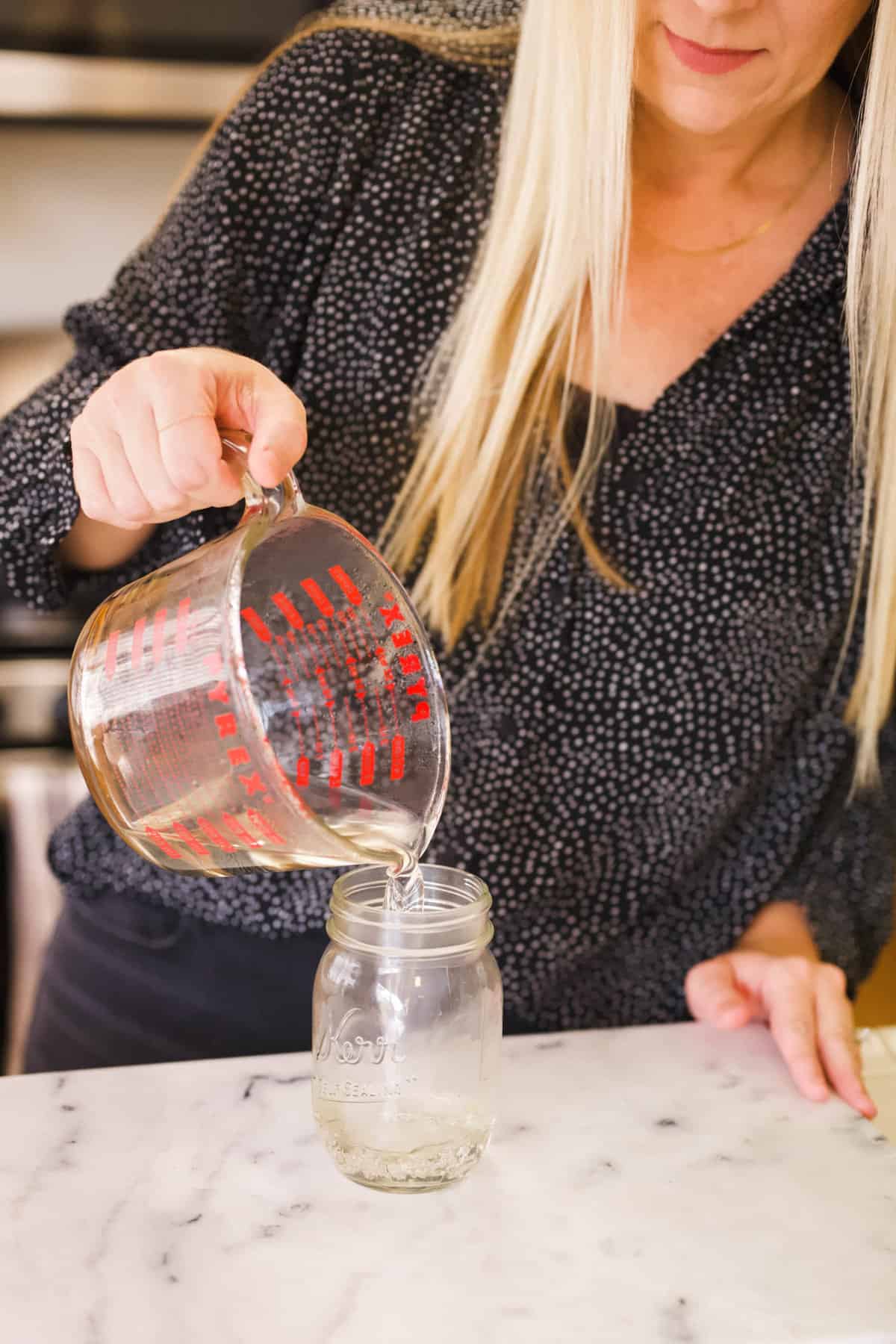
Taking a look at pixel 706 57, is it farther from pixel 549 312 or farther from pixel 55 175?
pixel 55 175

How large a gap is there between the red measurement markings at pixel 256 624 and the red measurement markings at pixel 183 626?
3 centimetres

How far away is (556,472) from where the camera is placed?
1018 mm

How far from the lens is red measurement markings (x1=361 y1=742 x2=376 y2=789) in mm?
701

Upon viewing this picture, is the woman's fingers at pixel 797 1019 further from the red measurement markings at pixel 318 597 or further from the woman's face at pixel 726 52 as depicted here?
the woman's face at pixel 726 52

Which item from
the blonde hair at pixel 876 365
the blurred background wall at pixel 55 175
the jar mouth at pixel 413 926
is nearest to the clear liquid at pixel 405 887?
the jar mouth at pixel 413 926

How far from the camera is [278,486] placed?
665 millimetres

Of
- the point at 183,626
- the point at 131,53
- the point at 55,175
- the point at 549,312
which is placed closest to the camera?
the point at 183,626

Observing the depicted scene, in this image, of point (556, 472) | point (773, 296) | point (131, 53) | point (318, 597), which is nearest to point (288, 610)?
point (318, 597)

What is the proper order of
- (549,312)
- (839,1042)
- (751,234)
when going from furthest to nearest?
(751,234) → (549,312) → (839,1042)

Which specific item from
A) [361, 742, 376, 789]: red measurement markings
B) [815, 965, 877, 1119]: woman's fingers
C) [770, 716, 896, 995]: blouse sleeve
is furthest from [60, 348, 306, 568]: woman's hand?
[770, 716, 896, 995]: blouse sleeve

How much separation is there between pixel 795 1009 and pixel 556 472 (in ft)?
1.36

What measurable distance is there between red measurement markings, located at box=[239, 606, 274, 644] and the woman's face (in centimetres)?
51

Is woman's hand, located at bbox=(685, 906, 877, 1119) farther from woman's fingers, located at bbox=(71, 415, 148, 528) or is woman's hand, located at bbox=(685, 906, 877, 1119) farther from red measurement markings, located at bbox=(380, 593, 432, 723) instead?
woman's fingers, located at bbox=(71, 415, 148, 528)

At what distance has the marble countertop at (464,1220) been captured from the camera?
590 millimetres
